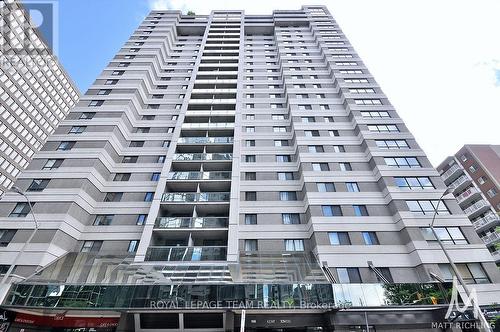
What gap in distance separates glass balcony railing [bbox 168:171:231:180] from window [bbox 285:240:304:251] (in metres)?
8.69

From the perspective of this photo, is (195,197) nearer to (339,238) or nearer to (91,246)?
(91,246)

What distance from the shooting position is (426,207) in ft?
76.4

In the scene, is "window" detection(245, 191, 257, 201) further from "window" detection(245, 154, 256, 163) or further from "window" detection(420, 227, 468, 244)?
"window" detection(420, 227, 468, 244)

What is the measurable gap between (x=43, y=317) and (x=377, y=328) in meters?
22.7

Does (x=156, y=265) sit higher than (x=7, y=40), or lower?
lower

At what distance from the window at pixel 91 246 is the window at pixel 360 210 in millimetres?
22987

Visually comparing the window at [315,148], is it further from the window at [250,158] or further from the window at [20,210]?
the window at [20,210]

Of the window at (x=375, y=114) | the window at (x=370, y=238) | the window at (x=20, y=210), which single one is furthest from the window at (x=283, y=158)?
the window at (x=20, y=210)

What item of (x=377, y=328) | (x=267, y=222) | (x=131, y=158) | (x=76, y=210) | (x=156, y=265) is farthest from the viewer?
(x=131, y=158)

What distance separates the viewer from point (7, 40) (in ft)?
194

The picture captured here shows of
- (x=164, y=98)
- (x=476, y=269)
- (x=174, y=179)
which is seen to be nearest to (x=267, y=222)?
(x=174, y=179)

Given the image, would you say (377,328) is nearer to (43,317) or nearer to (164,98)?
(43,317)

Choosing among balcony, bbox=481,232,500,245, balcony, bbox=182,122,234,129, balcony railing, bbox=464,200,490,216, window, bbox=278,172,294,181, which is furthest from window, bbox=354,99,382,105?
balcony, bbox=481,232,500,245

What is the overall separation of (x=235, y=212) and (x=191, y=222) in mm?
3996
